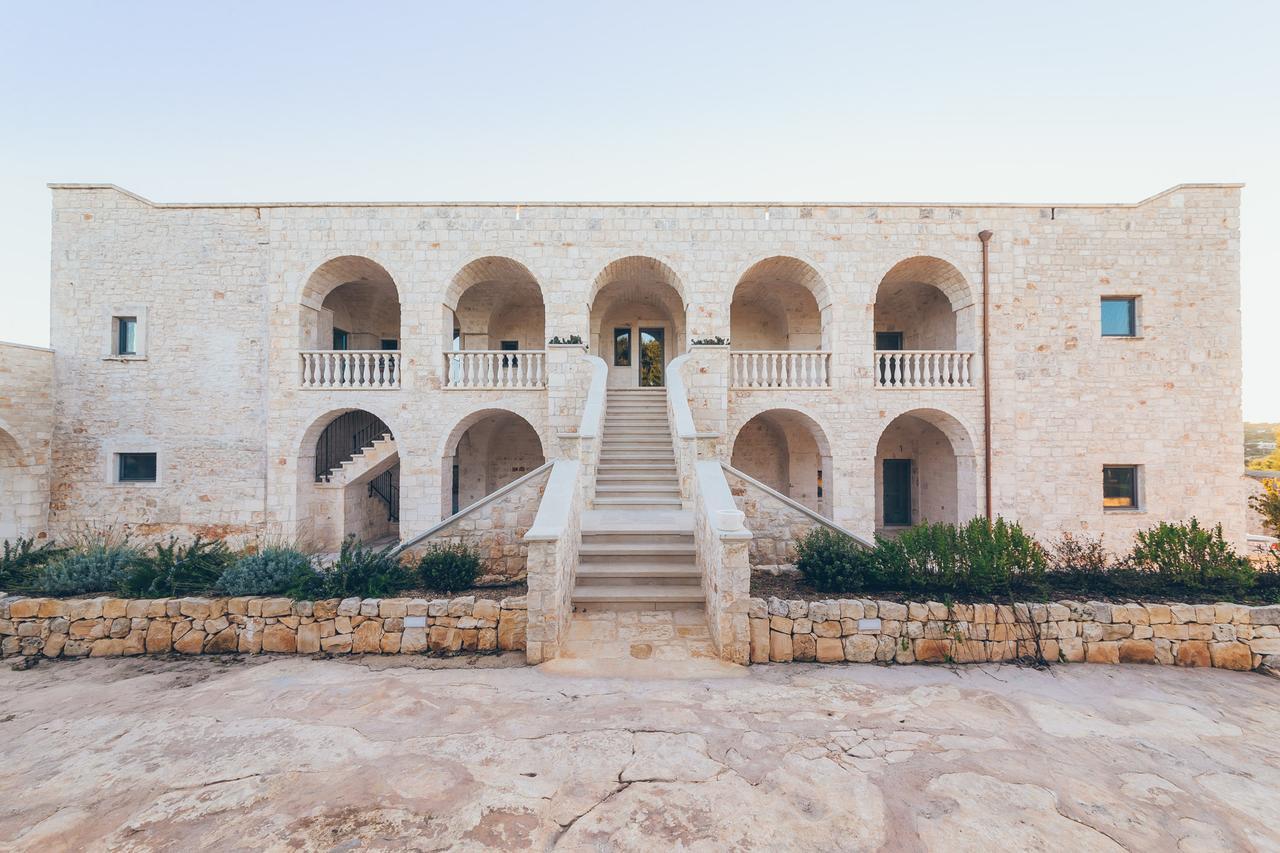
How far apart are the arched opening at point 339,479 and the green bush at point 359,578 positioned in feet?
19.5

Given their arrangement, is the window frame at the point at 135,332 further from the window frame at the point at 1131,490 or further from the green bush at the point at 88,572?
the window frame at the point at 1131,490

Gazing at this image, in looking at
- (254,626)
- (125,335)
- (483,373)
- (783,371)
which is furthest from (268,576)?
(125,335)

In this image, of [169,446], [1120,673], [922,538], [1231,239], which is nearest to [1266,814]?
[1120,673]

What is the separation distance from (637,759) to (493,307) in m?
12.7

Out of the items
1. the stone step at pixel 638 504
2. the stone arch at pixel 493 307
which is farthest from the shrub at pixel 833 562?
the stone arch at pixel 493 307

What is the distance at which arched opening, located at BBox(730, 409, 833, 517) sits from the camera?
44.4 feet

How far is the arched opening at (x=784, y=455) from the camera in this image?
13531 mm

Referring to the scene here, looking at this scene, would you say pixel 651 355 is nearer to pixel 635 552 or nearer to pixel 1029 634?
pixel 635 552

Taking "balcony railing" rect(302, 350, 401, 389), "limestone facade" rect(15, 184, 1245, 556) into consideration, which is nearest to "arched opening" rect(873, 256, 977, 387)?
"limestone facade" rect(15, 184, 1245, 556)

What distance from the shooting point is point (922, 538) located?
19.0 ft

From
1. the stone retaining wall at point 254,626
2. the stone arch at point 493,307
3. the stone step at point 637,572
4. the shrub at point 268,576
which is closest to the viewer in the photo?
the stone retaining wall at point 254,626

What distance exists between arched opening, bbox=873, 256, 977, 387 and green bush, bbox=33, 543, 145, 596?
44.2 ft

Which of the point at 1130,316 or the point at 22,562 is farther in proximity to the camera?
the point at 1130,316

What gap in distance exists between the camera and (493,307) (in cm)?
1362
